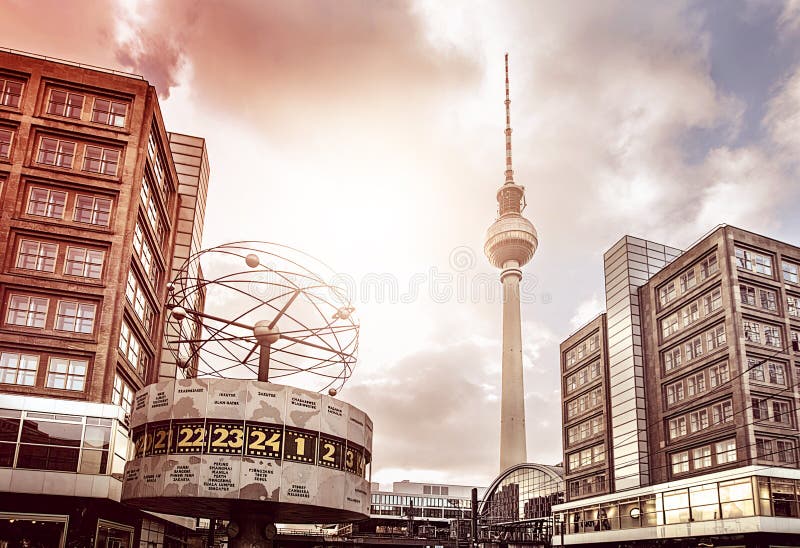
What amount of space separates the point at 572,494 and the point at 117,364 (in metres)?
56.6

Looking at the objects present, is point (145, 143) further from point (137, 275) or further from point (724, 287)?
point (724, 287)

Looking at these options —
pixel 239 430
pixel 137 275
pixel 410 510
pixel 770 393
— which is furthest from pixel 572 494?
pixel 410 510

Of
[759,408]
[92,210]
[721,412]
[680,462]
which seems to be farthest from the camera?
[680,462]

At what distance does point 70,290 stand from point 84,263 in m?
2.01

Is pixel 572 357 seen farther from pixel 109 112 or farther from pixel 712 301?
pixel 109 112

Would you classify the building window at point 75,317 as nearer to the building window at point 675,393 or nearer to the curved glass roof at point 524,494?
the building window at point 675,393

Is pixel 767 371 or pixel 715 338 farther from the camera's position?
pixel 715 338

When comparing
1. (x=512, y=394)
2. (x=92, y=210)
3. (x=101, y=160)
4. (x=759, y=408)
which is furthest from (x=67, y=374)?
(x=512, y=394)

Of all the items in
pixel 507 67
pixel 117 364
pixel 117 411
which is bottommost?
pixel 117 411

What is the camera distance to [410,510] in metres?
173

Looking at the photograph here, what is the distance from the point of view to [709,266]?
65125 millimetres

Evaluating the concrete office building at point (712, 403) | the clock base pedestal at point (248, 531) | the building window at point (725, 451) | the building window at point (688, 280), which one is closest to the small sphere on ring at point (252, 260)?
the clock base pedestal at point (248, 531)

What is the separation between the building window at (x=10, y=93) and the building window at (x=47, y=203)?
233 inches

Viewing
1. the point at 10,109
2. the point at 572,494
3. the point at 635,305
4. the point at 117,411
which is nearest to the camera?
the point at 117,411
